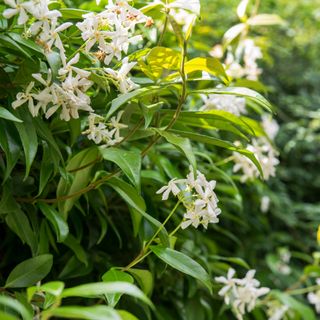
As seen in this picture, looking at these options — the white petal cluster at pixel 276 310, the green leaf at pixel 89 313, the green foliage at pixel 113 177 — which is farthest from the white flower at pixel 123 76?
the white petal cluster at pixel 276 310

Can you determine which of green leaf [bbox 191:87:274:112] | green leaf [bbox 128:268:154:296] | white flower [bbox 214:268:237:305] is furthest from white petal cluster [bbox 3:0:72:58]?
white flower [bbox 214:268:237:305]

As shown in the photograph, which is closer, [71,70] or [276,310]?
[71,70]

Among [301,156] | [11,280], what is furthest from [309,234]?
[11,280]

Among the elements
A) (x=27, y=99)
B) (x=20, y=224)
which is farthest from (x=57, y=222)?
(x=27, y=99)

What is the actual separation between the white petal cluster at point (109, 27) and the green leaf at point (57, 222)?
0.22m

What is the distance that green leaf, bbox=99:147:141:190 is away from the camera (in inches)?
27.4

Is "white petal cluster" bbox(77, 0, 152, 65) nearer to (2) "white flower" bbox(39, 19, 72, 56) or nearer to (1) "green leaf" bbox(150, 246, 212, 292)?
(2) "white flower" bbox(39, 19, 72, 56)

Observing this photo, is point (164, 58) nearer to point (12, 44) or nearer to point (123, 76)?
point (123, 76)

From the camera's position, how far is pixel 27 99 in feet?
2.31

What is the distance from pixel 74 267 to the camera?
34.9 inches

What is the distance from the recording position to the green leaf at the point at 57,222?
76cm

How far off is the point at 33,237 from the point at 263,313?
0.69m

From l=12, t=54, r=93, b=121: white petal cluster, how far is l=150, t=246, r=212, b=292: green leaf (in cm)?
21

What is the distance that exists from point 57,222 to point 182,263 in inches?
7.2
